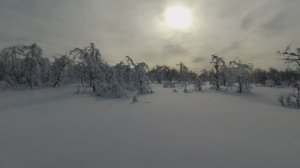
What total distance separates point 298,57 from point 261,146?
18.8 meters

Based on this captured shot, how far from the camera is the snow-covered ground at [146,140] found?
859 centimetres

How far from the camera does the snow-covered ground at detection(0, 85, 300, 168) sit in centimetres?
859

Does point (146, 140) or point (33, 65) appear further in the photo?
point (33, 65)

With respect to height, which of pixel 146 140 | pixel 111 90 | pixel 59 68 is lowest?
pixel 146 140

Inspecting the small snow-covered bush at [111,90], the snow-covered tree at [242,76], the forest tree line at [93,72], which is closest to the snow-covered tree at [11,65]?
the forest tree line at [93,72]

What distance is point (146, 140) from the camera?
428 inches

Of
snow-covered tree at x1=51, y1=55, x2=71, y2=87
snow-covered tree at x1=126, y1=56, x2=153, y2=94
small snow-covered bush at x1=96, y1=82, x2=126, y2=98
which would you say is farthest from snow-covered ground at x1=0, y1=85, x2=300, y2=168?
snow-covered tree at x1=51, y1=55, x2=71, y2=87

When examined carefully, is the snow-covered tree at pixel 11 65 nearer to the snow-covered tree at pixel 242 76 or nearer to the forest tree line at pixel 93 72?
the forest tree line at pixel 93 72

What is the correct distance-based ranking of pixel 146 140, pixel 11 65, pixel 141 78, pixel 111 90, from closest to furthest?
pixel 146 140, pixel 111 90, pixel 141 78, pixel 11 65

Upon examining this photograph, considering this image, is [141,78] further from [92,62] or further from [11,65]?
[11,65]

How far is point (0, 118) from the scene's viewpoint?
1568cm

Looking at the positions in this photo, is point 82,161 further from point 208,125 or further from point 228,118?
point 228,118

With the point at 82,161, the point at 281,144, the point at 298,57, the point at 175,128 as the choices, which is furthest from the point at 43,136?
the point at 298,57

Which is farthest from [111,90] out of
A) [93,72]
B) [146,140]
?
[146,140]
